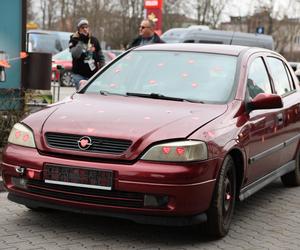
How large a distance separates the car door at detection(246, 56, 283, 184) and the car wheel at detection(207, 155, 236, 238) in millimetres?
333

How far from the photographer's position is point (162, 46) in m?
6.21

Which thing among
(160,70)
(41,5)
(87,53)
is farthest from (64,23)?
(160,70)

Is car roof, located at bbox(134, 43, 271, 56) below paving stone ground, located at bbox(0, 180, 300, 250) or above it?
above

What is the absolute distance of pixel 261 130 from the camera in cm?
557

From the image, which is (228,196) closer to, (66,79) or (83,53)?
(83,53)

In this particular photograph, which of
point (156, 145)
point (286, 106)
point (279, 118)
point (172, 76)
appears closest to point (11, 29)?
point (172, 76)

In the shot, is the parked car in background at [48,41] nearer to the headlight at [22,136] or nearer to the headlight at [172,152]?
the headlight at [22,136]

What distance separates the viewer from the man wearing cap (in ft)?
30.7

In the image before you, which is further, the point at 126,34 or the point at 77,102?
the point at 126,34

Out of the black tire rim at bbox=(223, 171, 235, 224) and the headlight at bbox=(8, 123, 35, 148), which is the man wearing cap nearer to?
the headlight at bbox=(8, 123, 35, 148)

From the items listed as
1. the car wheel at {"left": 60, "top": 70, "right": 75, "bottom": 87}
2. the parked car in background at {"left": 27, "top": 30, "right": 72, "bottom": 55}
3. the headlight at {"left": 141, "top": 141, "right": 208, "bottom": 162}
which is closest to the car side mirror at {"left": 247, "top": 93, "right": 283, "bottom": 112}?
the headlight at {"left": 141, "top": 141, "right": 208, "bottom": 162}

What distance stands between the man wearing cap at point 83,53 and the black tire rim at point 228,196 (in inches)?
186

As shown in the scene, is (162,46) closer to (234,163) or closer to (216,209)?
(234,163)

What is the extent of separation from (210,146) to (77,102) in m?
1.34
